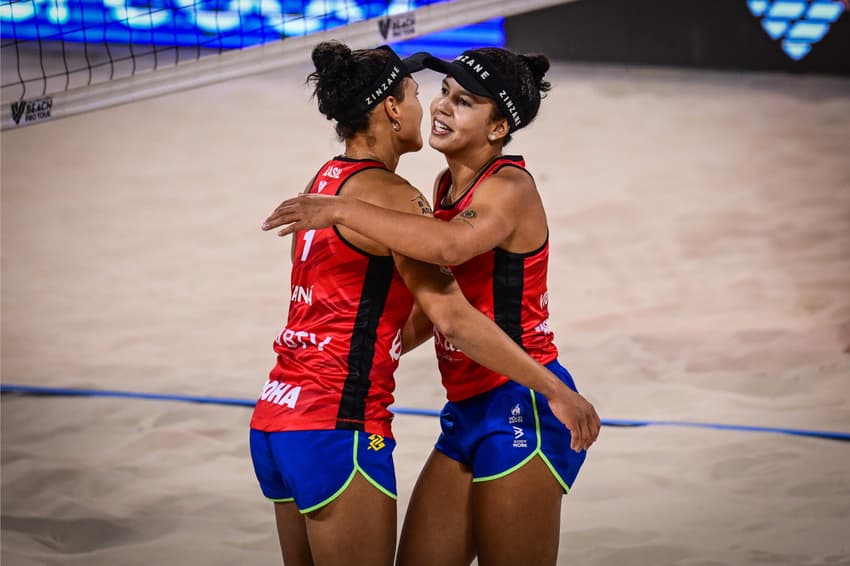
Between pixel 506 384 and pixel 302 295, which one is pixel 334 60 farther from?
pixel 506 384

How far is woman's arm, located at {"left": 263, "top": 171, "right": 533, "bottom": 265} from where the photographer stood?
2.43 m

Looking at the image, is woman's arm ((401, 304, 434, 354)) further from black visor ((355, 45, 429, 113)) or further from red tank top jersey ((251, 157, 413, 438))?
black visor ((355, 45, 429, 113))

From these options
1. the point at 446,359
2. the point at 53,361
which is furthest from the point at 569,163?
the point at 446,359

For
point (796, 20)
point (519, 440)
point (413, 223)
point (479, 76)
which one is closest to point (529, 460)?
point (519, 440)

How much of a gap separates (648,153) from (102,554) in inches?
285

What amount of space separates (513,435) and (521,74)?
0.97m

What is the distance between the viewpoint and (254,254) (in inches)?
321

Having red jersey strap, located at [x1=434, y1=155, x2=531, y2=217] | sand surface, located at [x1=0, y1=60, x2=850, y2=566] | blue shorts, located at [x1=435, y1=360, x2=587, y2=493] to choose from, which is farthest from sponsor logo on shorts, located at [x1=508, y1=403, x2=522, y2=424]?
sand surface, located at [x1=0, y1=60, x2=850, y2=566]

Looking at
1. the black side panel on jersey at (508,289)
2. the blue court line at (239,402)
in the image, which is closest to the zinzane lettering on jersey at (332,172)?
the black side panel on jersey at (508,289)

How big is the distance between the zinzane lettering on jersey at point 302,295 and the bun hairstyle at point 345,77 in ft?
1.48

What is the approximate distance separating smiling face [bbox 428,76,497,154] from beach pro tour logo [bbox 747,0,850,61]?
10.3 meters

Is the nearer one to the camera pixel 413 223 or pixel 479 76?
pixel 413 223

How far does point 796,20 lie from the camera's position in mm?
12219

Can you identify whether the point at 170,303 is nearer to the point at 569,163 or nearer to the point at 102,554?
the point at 102,554
